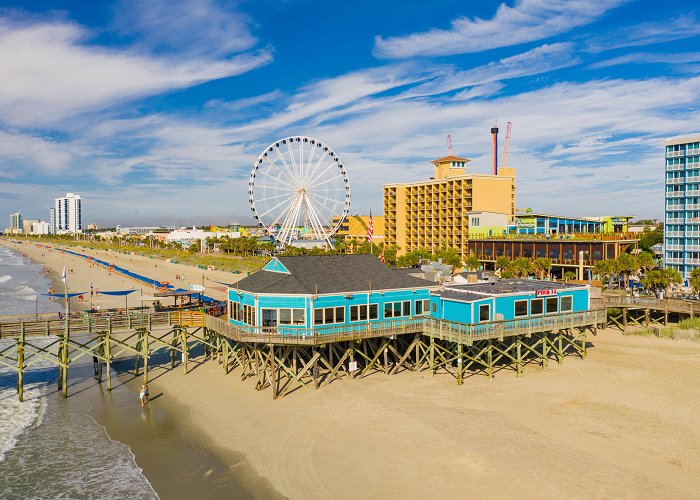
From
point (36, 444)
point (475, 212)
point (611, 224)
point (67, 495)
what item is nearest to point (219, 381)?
point (36, 444)

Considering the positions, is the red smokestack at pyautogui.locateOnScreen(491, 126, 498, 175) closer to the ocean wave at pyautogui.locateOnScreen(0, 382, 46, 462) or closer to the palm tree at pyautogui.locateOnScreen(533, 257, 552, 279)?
the palm tree at pyautogui.locateOnScreen(533, 257, 552, 279)

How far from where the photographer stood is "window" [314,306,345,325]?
32781 mm

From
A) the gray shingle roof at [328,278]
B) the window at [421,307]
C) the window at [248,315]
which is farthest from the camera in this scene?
the window at [421,307]

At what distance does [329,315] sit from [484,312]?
10002mm

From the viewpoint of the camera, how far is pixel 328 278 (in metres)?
35.0

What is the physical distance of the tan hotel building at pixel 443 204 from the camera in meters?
99.2

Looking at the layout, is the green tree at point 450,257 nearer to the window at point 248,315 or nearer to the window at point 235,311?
the window at point 235,311

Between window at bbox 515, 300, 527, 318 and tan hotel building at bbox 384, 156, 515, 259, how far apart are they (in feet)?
202

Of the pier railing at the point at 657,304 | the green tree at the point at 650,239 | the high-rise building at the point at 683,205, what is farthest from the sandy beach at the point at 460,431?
the green tree at the point at 650,239

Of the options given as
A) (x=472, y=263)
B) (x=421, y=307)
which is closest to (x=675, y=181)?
(x=472, y=263)

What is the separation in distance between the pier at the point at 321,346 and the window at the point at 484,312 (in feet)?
4.04

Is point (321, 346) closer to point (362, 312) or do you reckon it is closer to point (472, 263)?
point (362, 312)

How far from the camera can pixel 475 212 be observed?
317ft

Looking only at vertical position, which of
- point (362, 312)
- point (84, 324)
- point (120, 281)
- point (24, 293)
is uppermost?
point (362, 312)
